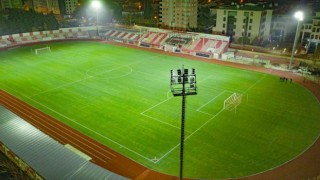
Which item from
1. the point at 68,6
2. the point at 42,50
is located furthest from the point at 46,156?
the point at 68,6

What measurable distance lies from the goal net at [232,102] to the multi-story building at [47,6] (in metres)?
164

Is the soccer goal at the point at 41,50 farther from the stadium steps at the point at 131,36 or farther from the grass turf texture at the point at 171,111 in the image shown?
the stadium steps at the point at 131,36

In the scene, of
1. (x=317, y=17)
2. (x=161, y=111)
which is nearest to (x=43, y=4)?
(x=317, y=17)

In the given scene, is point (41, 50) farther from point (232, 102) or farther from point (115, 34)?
point (232, 102)

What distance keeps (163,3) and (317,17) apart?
61.9 m

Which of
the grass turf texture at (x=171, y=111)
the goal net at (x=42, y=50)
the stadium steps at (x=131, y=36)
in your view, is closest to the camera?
the grass turf texture at (x=171, y=111)

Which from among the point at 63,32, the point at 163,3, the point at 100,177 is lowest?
the point at 100,177

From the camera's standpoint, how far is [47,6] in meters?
177

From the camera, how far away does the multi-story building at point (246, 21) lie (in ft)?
251

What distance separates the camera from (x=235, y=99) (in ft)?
105

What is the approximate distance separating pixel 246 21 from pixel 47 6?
147 metres

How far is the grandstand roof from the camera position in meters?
16.8

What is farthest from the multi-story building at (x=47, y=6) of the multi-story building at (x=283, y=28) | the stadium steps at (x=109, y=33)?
the multi-story building at (x=283, y=28)

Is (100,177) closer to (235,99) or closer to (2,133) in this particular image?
(2,133)
